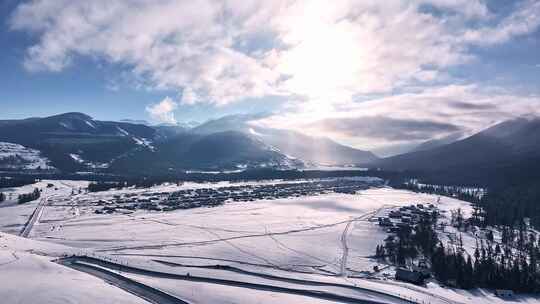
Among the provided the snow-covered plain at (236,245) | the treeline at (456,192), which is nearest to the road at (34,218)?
the snow-covered plain at (236,245)

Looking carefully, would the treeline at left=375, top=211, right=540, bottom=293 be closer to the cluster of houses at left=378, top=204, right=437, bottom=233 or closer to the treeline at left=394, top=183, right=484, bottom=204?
the cluster of houses at left=378, top=204, right=437, bottom=233

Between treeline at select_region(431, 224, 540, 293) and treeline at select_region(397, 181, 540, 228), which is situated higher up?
treeline at select_region(397, 181, 540, 228)

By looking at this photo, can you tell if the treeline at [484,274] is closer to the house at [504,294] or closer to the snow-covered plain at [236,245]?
the house at [504,294]

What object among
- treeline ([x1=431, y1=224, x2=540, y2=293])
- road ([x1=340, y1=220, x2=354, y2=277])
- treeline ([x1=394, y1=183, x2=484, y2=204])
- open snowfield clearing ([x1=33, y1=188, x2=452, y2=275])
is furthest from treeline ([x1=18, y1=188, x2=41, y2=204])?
treeline ([x1=394, y1=183, x2=484, y2=204])

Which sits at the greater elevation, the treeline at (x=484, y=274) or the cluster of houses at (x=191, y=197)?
the cluster of houses at (x=191, y=197)

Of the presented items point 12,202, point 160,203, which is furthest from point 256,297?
point 12,202

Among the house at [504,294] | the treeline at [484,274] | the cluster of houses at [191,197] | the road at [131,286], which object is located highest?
the cluster of houses at [191,197]
